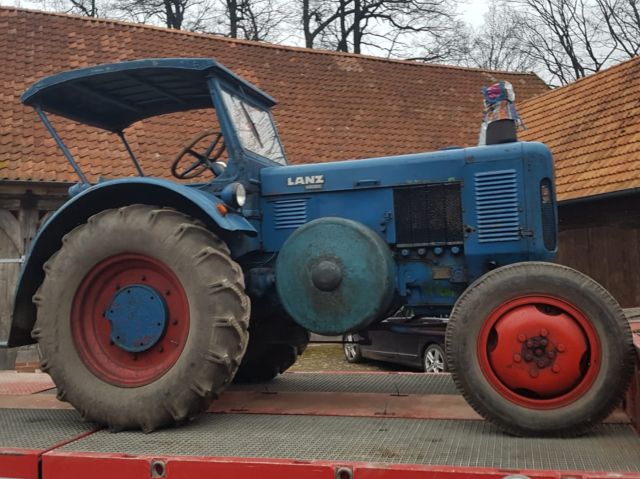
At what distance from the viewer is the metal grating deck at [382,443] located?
242 centimetres

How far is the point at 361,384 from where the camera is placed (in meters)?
4.29

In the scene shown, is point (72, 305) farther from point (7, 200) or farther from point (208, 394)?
point (7, 200)

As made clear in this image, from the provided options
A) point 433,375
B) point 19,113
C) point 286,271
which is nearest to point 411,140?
point 19,113

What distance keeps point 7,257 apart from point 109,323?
7342 mm

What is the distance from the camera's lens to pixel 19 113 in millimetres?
10320

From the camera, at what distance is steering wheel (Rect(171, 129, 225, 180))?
413 centimetres

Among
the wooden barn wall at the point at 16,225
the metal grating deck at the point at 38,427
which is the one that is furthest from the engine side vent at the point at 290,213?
the wooden barn wall at the point at 16,225

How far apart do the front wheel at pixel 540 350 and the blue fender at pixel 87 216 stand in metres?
1.32

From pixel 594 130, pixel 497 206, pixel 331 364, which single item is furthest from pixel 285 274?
pixel 594 130

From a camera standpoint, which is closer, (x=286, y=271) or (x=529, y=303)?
(x=529, y=303)

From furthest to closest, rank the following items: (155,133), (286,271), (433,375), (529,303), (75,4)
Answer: (75,4) < (155,133) < (433,375) < (286,271) < (529,303)

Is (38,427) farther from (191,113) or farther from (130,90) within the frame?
(191,113)

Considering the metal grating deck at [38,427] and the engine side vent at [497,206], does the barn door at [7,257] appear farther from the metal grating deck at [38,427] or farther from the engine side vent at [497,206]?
the engine side vent at [497,206]

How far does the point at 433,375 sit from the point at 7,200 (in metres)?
7.71
